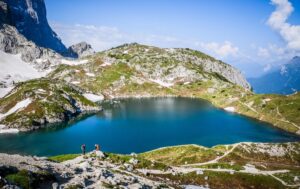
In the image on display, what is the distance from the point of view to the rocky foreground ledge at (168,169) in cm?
4662

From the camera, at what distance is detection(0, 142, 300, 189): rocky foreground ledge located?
46625mm

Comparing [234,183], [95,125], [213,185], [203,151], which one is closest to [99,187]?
[213,185]

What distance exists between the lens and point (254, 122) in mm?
195750

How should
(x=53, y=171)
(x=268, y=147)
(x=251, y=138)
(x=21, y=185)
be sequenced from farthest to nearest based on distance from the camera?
1. (x=251, y=138)
2. (x=268, y=147)
3. (x=53, y=171)
4. (x=21, y=185)

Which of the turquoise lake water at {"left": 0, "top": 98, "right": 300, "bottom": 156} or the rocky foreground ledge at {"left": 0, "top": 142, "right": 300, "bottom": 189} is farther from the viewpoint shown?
the turquoise lake water at {"left": 0, "top": 98, "right": 300, "bottom": 156}

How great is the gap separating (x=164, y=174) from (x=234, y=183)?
59.1 ft

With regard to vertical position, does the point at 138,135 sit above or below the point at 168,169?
below

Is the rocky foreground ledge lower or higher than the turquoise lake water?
higher

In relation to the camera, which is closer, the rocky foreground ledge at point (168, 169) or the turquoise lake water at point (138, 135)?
the rocky foreground ledge at point (168, 169)

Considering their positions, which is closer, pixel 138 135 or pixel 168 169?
pixel 168 169

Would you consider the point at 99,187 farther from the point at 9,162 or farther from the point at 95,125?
the point at 95,125

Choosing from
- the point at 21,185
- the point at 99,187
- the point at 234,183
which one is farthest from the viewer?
the point at 234,183

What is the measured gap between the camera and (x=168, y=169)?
262 feet

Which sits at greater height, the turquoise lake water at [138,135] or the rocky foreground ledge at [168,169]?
the rocky foreground ledge at [168,169]
